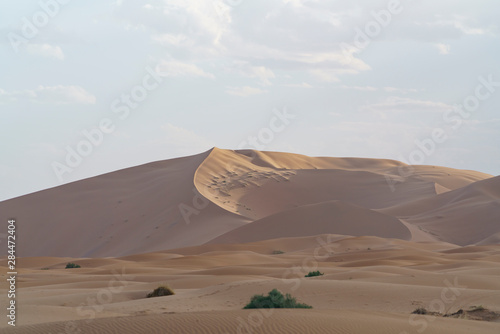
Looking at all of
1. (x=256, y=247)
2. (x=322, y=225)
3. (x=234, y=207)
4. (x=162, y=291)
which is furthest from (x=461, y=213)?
(x=162, y=291)

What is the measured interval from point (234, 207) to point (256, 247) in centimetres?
1204

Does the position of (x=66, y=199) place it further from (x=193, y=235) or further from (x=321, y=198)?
(x=321, y=198)

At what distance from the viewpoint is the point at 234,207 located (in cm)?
4247

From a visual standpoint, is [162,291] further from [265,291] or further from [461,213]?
[461,213]

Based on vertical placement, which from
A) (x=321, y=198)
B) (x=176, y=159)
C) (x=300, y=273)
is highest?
(x=176, y=159)

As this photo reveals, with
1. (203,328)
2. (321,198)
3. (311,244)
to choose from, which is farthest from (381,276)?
(321,198)

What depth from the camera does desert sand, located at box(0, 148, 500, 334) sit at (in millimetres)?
9406

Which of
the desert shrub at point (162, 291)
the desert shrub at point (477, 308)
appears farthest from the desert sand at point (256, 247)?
the desert shrub at point (162, 291)

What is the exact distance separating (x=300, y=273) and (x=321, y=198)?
30909 mm

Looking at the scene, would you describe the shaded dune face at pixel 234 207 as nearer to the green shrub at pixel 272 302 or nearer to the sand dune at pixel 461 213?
the sand dune at pixel 461 213

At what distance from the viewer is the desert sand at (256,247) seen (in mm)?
9406

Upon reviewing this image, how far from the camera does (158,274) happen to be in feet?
65.5

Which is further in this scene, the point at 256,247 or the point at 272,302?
the point at 256,247

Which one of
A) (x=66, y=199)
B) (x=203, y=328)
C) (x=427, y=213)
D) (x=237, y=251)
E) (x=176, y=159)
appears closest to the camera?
(x=203, y=328)
